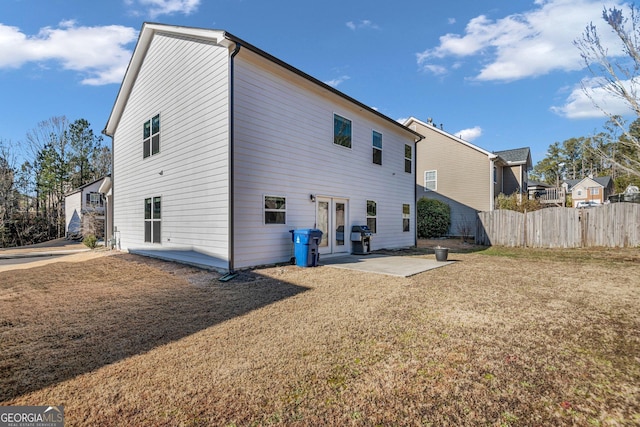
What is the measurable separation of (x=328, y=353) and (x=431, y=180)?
20.4 meters

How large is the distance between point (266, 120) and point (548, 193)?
25.8m

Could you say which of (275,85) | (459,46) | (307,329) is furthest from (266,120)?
(459,46)

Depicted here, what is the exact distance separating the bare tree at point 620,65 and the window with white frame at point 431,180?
48.2 feet

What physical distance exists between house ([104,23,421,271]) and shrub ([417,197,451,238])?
672 cm

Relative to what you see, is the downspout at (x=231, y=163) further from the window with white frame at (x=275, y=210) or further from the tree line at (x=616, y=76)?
the tree line at (x=616, y=76)

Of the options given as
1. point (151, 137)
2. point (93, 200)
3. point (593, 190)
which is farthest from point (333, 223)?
point (593, 190)

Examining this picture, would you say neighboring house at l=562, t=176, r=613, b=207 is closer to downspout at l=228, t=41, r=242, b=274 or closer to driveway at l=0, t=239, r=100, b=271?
downspout at l=228, t=41, r=242, b=274

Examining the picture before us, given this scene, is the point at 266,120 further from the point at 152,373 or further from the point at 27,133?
the point at 27,133

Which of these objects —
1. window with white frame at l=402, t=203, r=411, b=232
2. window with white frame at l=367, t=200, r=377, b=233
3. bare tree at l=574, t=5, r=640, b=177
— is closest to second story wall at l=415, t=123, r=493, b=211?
window with white frame at l=402, t=203, r=411, b=232

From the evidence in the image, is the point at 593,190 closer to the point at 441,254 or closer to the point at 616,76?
the point at 441,254

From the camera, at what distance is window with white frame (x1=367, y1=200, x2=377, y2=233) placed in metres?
12.0

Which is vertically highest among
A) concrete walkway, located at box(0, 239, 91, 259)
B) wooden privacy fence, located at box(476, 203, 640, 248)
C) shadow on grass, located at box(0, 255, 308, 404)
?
wooden privacy fence, located at box(476, 203, 640, 248)

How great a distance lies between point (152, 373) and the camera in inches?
108

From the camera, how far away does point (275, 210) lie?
27.6 ft
